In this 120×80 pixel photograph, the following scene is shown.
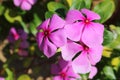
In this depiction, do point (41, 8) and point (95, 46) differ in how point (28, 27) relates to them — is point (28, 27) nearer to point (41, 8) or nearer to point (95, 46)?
point (41, 8)

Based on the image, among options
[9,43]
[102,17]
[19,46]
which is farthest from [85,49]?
[9,43]

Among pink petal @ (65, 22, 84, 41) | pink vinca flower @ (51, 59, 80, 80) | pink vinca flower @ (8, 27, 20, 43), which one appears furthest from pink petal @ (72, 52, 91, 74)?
pink vinca flower @ (8, 27, 20, 43)

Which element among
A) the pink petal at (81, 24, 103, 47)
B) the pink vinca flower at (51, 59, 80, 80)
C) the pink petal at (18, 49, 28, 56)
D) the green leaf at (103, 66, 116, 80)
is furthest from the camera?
the pink petal at (18, 49, 28, 56)

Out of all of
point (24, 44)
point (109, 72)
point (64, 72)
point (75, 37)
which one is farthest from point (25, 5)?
point (75, 37)

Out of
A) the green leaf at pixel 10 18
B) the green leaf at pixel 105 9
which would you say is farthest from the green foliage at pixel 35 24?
the green leaf at pixel 105 9

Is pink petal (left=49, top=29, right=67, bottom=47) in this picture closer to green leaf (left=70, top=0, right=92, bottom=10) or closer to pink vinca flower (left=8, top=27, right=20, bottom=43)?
green leaf (left=70, top=0, right=92, bottom=10)

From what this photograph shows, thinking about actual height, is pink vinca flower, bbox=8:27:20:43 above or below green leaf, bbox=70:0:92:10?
below

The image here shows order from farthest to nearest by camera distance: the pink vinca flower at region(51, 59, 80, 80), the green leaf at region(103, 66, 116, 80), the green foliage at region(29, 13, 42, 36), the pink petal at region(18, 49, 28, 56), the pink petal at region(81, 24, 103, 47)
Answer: the pink petal at region(18, 49, 28, 56) → the green foliage at region(29, 13, 42, 36) → the green leaf at region(103, 66, 116, 80) → the pink vinca flower at region(51, 59, 80, 80) → the pink petal at region(81, 24, 103, 47)
